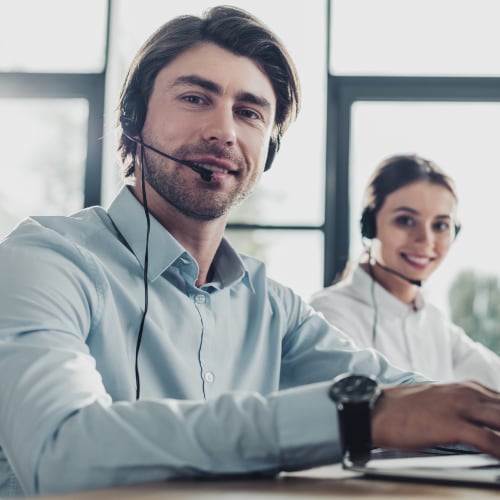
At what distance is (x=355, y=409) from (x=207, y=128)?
0.85 m

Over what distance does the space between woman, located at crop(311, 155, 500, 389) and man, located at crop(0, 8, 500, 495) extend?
108 cm

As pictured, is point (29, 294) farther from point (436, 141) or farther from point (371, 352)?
point (436, 141)

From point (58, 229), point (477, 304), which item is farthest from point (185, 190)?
point (477, 304)

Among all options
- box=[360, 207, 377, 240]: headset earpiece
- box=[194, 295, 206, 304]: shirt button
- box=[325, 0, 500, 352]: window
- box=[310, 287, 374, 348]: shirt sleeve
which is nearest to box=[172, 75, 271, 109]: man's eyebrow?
box=[194, 295, 206, 304]: shirt button

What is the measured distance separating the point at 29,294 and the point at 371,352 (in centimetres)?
73

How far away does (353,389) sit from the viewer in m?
0.76

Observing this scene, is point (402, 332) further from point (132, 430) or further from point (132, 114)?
point (132, 430)

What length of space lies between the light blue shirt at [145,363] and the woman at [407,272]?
113 cm

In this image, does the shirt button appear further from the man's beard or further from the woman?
the woman

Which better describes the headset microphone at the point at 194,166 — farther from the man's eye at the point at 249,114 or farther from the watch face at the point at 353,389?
the watch face at the point at 353,389

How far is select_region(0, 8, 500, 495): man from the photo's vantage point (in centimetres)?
76

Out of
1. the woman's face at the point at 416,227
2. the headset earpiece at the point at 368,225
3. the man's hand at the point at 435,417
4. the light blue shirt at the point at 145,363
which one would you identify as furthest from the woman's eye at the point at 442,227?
the man's hand at the point at 435,417

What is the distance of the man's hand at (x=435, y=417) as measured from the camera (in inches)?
30.1

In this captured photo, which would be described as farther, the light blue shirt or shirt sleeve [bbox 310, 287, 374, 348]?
shirt sleeve [bbox 310, 287, 374, 348]
